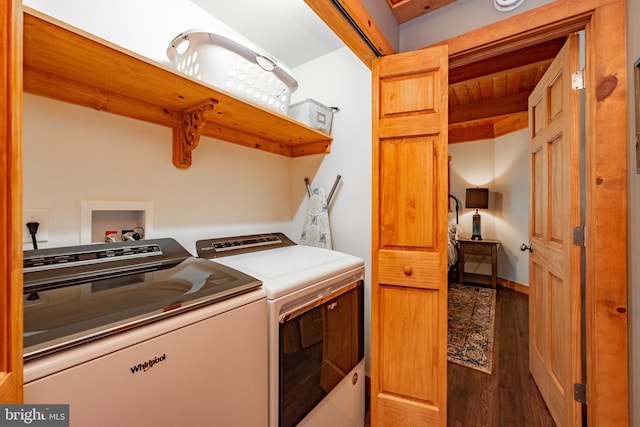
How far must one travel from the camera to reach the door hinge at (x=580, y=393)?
120 centimetres

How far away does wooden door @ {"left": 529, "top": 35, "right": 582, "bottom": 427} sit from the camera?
1234 mm

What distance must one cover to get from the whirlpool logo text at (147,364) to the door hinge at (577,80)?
6.37 ft

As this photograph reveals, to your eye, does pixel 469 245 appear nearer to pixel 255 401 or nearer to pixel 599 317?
pixel 599 317

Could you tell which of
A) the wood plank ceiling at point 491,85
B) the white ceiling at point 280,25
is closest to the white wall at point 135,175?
the white ceiling at point 280,25

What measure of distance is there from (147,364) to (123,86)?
1061 millimetres

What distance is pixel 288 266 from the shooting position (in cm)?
117

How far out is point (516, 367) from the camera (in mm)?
1982

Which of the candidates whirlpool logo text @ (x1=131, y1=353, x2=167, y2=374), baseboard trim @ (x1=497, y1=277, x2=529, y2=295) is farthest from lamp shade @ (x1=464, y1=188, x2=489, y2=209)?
whirlpool logo text @ (x1=131, y1=353, x2=167, y2=374)

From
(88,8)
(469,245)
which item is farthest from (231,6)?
(469,245)

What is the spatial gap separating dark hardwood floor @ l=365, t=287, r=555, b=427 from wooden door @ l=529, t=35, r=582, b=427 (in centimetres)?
9

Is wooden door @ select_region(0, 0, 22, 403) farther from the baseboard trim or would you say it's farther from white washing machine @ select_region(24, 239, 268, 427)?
the baseboard trim

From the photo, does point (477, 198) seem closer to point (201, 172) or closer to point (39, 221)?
point (201, 172)

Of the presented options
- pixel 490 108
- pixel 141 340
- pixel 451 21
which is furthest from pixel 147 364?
pixel 490 108

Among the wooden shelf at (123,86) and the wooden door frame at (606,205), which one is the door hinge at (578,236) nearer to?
the wooden door frame at (606,205)
